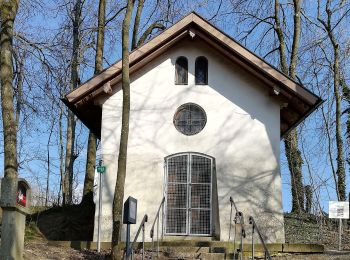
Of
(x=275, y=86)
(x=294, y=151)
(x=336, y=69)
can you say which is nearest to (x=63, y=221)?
(x=275, y=86)

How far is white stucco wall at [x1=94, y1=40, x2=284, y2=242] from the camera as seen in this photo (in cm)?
1546

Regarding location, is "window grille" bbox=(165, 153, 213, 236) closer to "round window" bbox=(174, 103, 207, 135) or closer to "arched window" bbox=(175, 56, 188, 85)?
"round window" bbox=(174, 103, 207, 135)

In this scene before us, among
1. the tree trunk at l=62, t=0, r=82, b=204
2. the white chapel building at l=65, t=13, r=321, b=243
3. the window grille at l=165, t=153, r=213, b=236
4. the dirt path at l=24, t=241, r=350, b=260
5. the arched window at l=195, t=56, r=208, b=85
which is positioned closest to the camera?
the dirt path at l=24, t=241, r=350, b=260

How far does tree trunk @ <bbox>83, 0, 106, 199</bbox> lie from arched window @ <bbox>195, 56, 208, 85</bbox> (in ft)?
17.1

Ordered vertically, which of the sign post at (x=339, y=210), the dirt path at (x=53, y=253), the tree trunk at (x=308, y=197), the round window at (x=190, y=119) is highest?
the round window at (x=190, y=119)

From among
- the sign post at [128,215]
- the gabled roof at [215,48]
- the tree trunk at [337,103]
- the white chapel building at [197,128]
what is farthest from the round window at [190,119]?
the tree trunk at [337,103]

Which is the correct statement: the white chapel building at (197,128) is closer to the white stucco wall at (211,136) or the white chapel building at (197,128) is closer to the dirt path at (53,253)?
the white stucco wall at (211,136)

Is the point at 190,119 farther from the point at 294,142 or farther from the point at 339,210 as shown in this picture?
the point at 294,142

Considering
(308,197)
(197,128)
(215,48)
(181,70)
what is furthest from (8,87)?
(308,197)

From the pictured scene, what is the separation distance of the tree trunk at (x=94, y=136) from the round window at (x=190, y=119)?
5.42 metres

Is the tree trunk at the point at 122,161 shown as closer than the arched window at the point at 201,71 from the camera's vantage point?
Yes

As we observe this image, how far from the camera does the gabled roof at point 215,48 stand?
15.3 meters

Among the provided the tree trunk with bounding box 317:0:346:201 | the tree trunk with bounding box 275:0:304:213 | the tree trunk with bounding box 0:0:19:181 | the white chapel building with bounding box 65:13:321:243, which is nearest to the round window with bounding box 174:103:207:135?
the white chapel building with bounding box 65:13:321:243

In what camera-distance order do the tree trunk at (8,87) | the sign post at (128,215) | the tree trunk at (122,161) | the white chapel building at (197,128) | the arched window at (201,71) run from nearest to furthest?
the sign post at (128,215)
the tree trunk at (122,161)
the tree trunk at (8,87)
the white chapel building at (197,128)
the arched window at (201,71)
